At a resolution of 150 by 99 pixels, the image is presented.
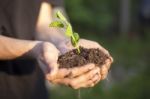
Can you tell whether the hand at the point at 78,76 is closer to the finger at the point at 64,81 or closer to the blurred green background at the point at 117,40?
the finger at the point at 64,81

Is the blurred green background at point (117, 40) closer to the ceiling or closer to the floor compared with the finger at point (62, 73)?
closer to the floor

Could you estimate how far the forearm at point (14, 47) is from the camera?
8.16ft

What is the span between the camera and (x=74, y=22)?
7.46 meters

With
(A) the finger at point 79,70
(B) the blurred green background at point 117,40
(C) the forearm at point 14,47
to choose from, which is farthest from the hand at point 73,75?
(B) the blurred green background at point 117,40

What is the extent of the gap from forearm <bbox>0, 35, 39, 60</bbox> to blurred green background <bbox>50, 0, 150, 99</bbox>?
268 centimetres

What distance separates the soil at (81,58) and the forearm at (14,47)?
0.57ft

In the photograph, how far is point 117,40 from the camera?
294 inches

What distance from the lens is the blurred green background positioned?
17.4 feet

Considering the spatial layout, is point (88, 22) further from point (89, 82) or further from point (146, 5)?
point (89, 82)

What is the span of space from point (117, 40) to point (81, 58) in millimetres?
5156

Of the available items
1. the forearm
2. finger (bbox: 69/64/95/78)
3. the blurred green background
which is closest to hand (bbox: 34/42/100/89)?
finger (bbox: 69/64/95/78)

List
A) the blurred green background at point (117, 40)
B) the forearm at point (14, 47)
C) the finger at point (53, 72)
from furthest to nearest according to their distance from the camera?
1. the blurred green background at point (117, 40)
2. the forearm at point (14, 47)
3. the finger at point (53, 72)

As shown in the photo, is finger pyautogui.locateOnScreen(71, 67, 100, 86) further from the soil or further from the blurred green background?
the blurred green background

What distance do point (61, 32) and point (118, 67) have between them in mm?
3457
